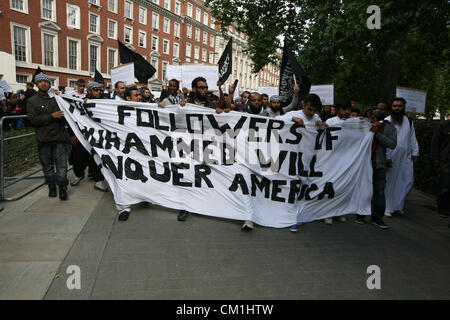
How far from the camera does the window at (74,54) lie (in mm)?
33819

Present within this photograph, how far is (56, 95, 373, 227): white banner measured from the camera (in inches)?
181

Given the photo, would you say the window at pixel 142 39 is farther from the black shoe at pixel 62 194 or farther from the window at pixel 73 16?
the black shoe at pixel 62 194

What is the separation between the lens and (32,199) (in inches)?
204

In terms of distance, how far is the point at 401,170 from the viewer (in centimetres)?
565

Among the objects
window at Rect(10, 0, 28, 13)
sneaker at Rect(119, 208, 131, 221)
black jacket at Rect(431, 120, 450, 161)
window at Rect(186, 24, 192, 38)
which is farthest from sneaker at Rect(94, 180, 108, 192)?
window at Rect(186, 24, 192, 38)

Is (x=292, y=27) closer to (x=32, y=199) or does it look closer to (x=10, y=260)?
(x=32, y=199)

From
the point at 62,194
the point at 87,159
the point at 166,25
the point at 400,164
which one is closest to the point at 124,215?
the point at 62,194

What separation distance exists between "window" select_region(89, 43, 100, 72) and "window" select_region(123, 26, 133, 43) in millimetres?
5457

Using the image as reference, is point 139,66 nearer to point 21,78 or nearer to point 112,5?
point 21,78

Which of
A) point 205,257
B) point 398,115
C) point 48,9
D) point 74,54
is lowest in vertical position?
point 205,257

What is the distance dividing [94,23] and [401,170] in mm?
38738

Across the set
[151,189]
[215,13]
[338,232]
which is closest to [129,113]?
[151,189]
